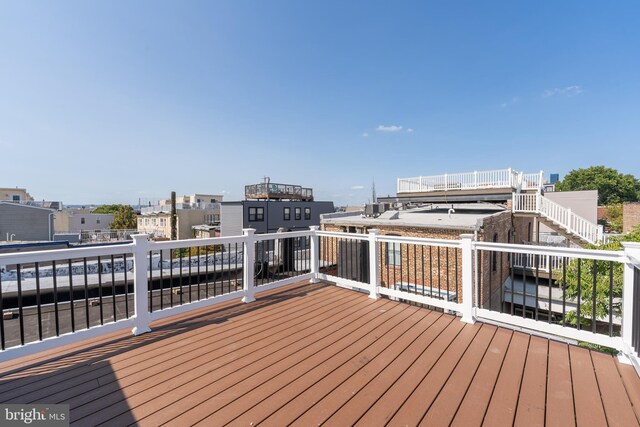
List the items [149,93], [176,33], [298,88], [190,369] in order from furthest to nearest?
[298,88]
[149,93]
[176,33]
[190,369]

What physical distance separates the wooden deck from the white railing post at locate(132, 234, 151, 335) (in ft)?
0.52

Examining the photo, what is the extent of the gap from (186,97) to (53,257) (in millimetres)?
10296

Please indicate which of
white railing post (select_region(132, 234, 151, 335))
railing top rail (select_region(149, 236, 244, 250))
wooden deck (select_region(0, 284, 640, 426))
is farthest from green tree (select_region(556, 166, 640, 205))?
white railing post (select_region(132, 234, 151, 335))

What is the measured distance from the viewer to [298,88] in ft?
43.1

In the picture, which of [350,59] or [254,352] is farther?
[350,59]

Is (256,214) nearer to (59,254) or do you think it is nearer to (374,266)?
(374,266)

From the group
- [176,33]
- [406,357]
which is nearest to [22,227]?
[176,33]

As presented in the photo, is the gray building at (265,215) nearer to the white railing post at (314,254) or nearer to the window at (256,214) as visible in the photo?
the window at (256,214)

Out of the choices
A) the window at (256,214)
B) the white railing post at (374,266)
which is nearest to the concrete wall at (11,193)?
the window at (256,214)

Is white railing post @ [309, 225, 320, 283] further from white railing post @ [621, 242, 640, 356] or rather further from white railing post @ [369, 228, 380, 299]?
white railing post @ [621, 242, 640, 356]

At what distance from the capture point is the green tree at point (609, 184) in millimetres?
43969

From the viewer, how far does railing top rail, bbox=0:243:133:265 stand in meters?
2.16

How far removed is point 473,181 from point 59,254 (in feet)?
57.2

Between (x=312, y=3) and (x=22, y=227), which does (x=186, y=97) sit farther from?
(x=22, y=227)
